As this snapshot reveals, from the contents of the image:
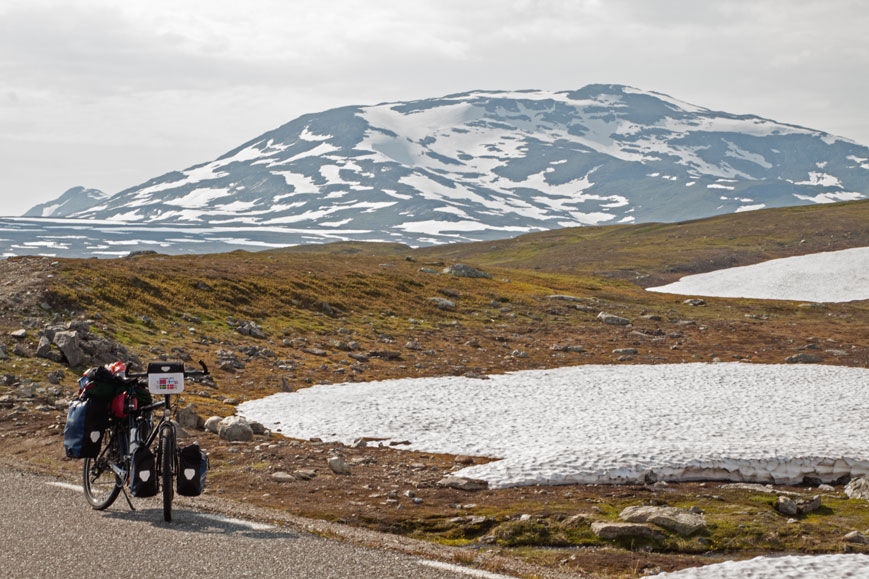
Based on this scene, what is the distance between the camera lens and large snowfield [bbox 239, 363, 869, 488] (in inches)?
856

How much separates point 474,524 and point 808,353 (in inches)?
1716

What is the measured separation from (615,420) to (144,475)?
65.9ft

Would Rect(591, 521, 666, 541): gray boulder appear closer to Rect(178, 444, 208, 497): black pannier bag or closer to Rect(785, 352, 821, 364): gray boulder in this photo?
Rect(178, 444, 208, 497): black pannier bag

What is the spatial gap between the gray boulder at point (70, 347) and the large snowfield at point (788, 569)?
26853 mm

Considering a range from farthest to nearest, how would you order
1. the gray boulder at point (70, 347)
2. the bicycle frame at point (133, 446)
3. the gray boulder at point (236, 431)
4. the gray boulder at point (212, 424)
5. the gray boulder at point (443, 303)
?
the gray boulder at point (443, 303)
the gray boulder at point (70, 347)
the gray boulder at point (212, 424)
the gray boulder at point (236, 431)
the bicycle frame at point (133, 446)

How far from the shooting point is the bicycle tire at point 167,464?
1365 cm

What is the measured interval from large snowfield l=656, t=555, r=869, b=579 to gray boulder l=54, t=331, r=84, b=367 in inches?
1057

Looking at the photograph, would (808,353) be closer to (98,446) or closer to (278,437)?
(278,437)

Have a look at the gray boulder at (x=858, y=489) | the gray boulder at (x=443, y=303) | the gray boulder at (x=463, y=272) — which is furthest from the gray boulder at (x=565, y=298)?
the gray boulder at (x=858, y=489)

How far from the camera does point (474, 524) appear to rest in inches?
634

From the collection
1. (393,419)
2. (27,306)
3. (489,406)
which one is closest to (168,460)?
(393,419)

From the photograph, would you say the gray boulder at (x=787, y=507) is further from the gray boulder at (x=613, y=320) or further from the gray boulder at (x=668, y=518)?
the gray boulder at (x=613, y=320)

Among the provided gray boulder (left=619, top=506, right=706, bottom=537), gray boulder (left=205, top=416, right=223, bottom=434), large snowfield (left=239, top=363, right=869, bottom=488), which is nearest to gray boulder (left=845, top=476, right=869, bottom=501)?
large snowfield (left=239, top=363, right=869, bottom=488)

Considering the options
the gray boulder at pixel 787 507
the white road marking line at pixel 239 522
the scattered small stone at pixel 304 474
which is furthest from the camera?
the scattered small stone at pixel 304 474
